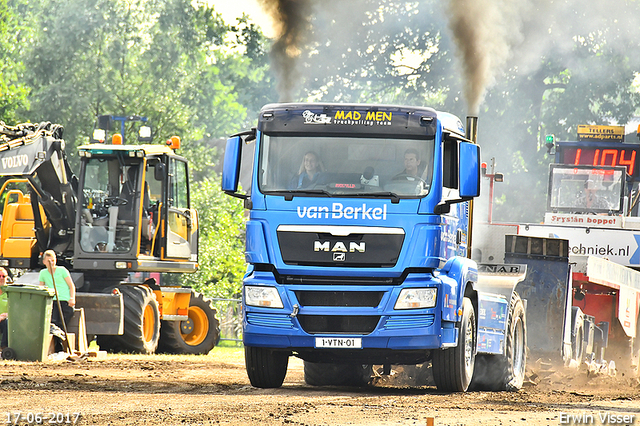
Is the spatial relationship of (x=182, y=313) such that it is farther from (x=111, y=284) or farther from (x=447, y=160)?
(x=447, y=160)

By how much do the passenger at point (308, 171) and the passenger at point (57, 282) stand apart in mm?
6649

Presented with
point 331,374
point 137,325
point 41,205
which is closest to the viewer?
point 331,374

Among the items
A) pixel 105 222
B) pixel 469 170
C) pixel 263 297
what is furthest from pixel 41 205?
pixel 469 170

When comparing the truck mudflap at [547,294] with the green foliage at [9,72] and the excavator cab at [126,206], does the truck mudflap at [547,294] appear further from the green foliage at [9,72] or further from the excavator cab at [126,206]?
the green foliage at [9,72]

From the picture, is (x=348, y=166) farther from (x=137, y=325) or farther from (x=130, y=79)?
(x=130, y=79)

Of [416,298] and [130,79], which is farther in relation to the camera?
[130,79]

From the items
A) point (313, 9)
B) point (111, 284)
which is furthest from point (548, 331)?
point (313, 9)

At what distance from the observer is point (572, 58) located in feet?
149

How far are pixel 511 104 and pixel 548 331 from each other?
105 ft

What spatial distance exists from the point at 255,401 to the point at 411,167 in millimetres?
2894

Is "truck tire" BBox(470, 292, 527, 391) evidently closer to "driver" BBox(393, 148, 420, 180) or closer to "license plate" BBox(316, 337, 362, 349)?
"license plate" BBox(316, 337, 362, 349)

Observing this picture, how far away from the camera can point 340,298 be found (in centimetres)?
1094

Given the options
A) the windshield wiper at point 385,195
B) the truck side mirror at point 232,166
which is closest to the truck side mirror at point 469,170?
the windshield wiper at point 385,195

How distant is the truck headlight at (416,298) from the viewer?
1084 centimetres
